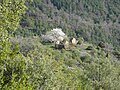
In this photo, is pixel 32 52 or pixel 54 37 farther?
pixel 54 37

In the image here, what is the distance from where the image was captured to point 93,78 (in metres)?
36.9

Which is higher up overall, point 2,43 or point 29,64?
point 2,43

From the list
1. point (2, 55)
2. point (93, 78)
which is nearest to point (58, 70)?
point (2, 55)

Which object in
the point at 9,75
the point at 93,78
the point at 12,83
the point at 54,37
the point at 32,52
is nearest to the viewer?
the point at 12,83

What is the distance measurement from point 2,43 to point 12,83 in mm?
2645

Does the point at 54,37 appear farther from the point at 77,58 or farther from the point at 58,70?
the point at 58,70

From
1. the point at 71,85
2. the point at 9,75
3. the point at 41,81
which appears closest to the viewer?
the point at 9,75

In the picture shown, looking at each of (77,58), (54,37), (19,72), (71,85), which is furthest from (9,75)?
(54,37)

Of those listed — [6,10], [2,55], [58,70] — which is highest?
[6,10]

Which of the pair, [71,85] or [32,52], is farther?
[71,85]

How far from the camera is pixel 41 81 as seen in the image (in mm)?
21188

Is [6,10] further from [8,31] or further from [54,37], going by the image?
[54,37]

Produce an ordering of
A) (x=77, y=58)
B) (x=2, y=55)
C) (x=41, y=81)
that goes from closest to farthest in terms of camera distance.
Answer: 1. (x=2, y=55)
2. (x=41, y=81)
3. (x=77, y=58)

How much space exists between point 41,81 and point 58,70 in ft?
8.80
